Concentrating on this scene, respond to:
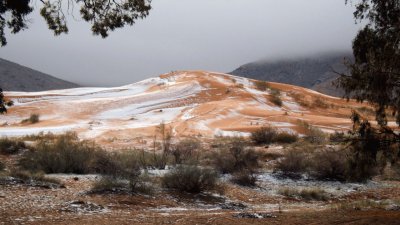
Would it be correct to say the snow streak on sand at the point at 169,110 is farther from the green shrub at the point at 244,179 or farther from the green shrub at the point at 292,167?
the green shrub at the point at 244,179

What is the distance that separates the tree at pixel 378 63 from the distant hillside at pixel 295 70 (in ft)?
364

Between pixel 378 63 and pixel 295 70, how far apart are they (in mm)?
131108

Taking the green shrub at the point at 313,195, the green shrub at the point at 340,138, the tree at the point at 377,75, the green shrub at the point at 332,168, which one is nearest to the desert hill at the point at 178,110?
the green shrub at the point at 340,138

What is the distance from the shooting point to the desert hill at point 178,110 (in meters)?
29.1

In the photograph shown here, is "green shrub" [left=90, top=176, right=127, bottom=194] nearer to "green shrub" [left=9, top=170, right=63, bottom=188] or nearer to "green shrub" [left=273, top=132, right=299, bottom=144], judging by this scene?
"green shrub" [left=9, top=170, right=63, bottom=188]

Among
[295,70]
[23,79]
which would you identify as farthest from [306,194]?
[295,70]

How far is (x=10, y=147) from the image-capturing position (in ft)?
66.5

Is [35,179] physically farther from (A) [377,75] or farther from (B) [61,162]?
(A) [377,75]

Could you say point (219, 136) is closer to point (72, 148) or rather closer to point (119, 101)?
point (72, 148)

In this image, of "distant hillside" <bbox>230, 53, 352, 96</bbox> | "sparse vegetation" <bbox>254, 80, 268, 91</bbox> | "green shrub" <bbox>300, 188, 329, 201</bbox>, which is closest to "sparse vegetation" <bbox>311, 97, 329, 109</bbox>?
"sparse vegetation" <bbox>254, 80, 268, 91</bbox>

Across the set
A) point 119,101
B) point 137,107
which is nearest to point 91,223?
point 137,107

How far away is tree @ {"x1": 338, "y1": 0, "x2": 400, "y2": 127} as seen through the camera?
8516 mm

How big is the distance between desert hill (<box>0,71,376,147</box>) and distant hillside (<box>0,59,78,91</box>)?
153ft

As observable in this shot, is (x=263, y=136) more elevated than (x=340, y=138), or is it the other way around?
(x=340, y=138)
